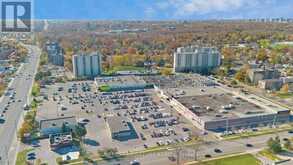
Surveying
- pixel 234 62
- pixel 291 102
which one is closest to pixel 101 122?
pixel 291 102

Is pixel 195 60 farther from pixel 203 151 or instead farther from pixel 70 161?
pixel 70 161

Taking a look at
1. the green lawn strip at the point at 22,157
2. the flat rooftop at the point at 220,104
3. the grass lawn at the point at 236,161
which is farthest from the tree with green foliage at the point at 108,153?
the flat rooftop at the point at 220,104

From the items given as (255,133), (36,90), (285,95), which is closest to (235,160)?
(255,133)

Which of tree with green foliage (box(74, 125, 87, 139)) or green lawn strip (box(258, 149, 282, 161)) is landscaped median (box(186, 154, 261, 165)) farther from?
tree with green foliage (box(74, 125, 87, 139))

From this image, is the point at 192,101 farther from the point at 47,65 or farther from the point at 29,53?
the point at 29,53

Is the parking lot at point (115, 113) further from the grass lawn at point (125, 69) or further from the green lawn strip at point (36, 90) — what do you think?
the grass lawn at point (125, 69)

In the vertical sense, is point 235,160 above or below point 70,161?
above
